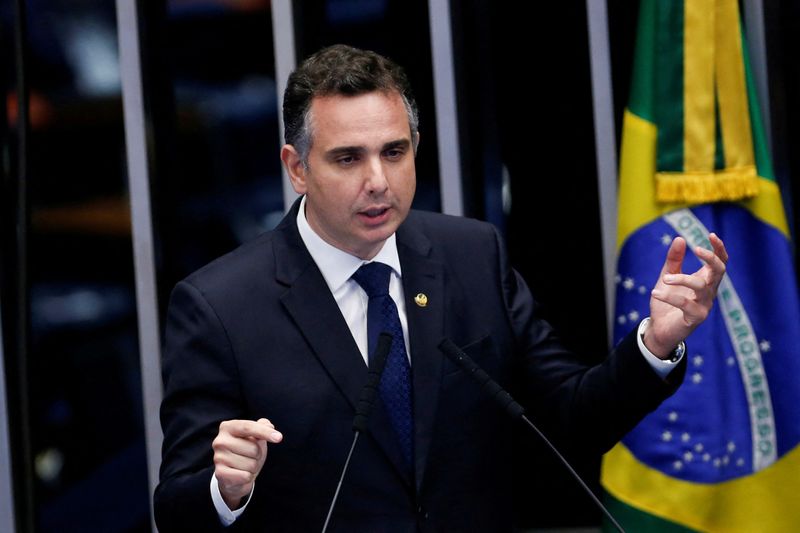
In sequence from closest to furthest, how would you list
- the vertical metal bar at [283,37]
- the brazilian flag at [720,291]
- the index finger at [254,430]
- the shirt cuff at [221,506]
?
the index finger at [254,430] < the shirt cuff at [221,506] < the brazilian flag at [720,291] < the vertical metal bar at [283,37]

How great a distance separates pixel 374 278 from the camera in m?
2.19

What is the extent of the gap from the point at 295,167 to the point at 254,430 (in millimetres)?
722

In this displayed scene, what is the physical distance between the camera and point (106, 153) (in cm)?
397

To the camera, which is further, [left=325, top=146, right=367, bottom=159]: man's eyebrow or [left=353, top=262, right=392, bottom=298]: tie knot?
[left=353, top=262, right=392, bottom=298]: tie knot

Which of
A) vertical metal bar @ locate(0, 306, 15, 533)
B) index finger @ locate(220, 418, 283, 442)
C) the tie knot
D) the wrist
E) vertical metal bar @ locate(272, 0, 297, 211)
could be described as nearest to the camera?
index finger @ locate(220, 418, 283, 442)

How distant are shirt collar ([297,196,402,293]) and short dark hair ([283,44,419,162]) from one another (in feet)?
0.56

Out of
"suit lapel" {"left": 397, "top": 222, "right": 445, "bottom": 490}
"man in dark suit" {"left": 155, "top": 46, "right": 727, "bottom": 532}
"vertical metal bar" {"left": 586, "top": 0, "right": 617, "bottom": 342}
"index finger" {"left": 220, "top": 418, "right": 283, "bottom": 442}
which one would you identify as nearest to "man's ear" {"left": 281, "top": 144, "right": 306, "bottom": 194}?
"man in dark suit" {"left": 155, "top": 46, "right": 727, "bottom": 532}

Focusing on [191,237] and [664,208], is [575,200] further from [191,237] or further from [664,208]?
[191,237]

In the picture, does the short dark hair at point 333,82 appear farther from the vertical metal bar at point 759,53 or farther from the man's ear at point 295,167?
the vertical metal bar at point 759,53

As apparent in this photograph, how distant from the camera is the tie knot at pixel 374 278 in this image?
7.16ft

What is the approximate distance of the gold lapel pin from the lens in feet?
7.17

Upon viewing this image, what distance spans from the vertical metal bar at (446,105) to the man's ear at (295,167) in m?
1.48

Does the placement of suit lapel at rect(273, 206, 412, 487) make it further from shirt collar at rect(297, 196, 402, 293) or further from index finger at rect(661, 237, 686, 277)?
index finger at rect(661, 237, 686, 277)

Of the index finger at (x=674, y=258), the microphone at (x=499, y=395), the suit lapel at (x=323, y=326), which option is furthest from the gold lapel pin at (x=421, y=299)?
the index finger at (x=674, y=258)
